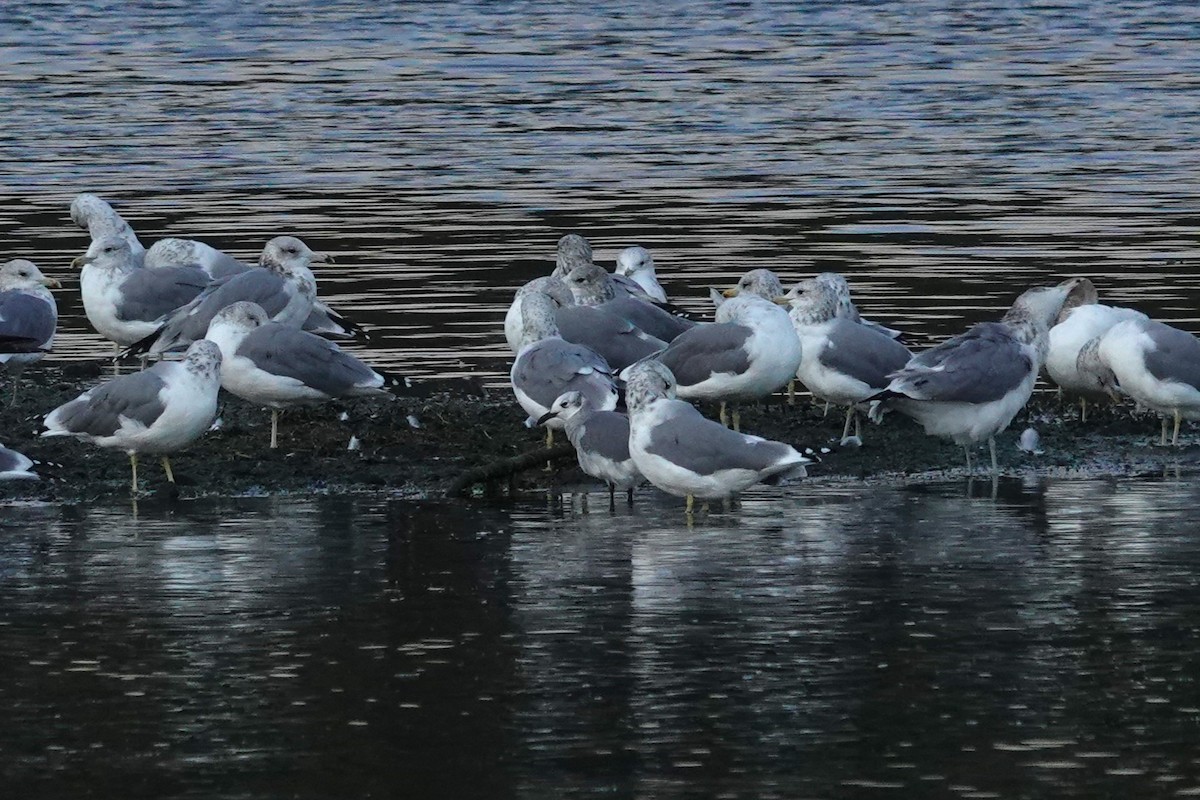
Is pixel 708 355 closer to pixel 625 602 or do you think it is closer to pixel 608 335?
pixel 608 335

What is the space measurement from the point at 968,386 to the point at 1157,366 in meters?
1.45

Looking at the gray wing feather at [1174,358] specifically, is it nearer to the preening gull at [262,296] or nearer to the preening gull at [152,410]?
the preening gull at [152,410]

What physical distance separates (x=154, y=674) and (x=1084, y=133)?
2447 cm

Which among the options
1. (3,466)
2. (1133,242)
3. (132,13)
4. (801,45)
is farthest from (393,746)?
(132,13)

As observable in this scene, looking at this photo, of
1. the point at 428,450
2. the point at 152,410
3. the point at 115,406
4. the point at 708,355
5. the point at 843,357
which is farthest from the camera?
the point at 843,357

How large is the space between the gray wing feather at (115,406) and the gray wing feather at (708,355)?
278 cm

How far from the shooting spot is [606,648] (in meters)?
8.88

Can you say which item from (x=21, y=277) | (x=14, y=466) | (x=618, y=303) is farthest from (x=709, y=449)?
(x=21, y=277)

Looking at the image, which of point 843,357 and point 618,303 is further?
point 618,303

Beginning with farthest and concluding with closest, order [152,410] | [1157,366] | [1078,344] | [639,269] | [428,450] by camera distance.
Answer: [639,269], [1078,344], [1157,366], [428,450], [152,410]

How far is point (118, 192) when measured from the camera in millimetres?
26516

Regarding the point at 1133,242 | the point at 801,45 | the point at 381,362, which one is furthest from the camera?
the point at 801,45

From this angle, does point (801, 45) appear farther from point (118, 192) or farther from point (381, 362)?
point (381, 362)

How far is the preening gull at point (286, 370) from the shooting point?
13.7 m
